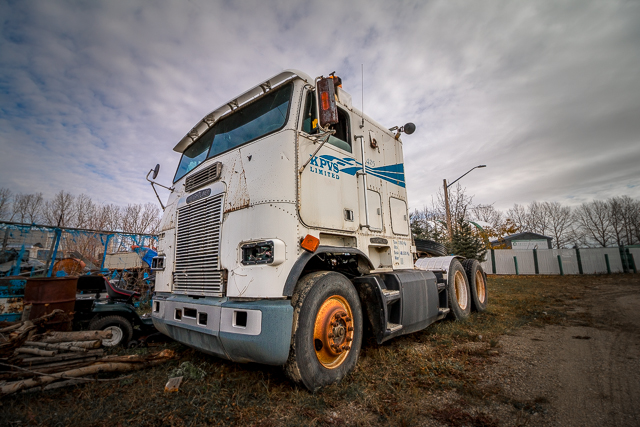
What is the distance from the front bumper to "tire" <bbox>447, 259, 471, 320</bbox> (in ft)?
13.7

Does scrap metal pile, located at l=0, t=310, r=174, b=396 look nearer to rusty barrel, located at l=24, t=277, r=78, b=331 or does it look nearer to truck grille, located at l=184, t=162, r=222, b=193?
rusty barrel, located at l=24, t=277, r=78, b=331

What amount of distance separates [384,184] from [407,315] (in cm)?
197

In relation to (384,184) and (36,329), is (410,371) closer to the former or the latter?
(384,184)

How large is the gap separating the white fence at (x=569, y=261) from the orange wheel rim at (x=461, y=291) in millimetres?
18917

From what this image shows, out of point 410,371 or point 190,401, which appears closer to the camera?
point 190,401

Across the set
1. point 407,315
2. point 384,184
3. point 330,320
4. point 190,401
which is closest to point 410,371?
point 407,315

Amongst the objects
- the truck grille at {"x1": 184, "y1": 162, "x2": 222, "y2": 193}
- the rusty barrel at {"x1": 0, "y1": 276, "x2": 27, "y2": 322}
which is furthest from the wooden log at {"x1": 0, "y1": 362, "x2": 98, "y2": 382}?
the rusty barrel at {"x1": 0, "y1": 276, "x2": 27, "y2": 322}

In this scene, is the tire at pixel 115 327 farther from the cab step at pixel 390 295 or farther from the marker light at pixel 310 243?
the cab step at pixel 390 295

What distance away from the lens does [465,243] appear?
689 inches

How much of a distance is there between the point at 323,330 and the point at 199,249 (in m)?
1.65

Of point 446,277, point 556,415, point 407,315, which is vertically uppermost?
point 446,277

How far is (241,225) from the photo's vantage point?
9.98ft

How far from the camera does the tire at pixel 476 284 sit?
672cm

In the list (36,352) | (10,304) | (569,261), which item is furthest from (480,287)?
(569,261)
